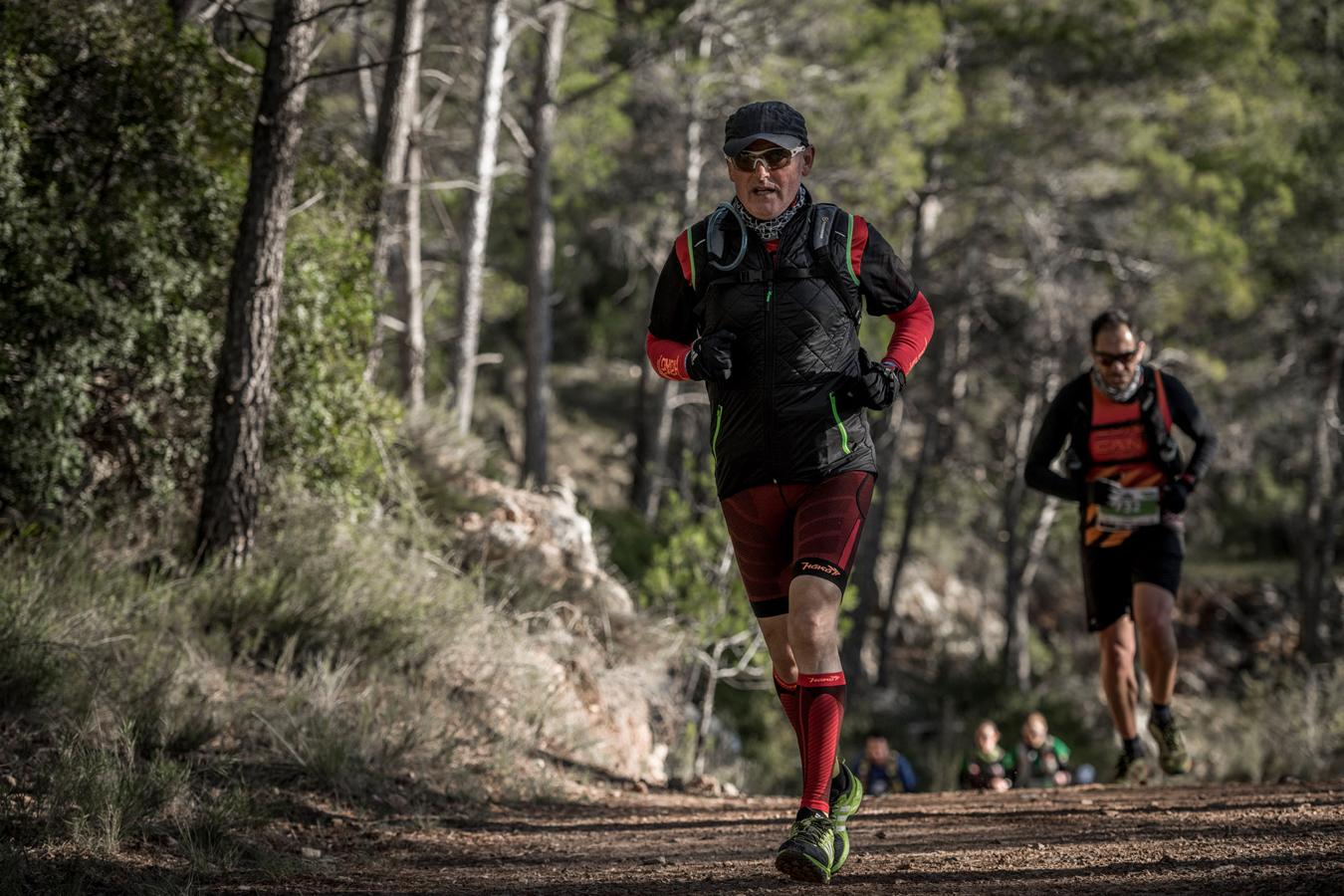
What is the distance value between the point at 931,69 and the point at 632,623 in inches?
584

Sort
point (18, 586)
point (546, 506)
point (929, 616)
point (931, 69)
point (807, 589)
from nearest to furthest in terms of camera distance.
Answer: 1. point (807, 589)
2. point (18, 586)
3. point (546, 506)
4. point (931, 69)
5. point (929, 616)

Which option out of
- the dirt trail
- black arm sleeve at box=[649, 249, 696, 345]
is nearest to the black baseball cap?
black arm sleeve at box=[649, 249, 696, 345]

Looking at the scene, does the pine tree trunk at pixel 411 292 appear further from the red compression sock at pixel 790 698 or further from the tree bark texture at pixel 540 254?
the red compression sock at pixel 790 698

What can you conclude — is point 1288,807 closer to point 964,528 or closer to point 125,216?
point 125,216

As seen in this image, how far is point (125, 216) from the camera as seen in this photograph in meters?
8.05

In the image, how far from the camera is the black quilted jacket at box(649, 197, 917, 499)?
4480 mm

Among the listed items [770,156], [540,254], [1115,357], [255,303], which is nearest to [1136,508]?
[1115,357]

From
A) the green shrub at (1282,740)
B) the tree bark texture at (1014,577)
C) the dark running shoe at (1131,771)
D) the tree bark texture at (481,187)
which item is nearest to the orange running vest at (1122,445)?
the dark running shoe at (1131,771)

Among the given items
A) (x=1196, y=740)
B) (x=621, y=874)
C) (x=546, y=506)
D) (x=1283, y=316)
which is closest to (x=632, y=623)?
(x=546, y=506)

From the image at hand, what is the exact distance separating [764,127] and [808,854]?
2.40 metres

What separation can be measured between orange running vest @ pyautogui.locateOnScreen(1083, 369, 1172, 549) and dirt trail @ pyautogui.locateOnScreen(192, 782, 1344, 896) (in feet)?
5.08

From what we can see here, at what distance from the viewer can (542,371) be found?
54.3 feet

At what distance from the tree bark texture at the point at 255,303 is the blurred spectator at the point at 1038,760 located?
6037 mm

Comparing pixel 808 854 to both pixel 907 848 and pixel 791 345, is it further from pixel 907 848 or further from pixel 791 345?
pixel 791 345
